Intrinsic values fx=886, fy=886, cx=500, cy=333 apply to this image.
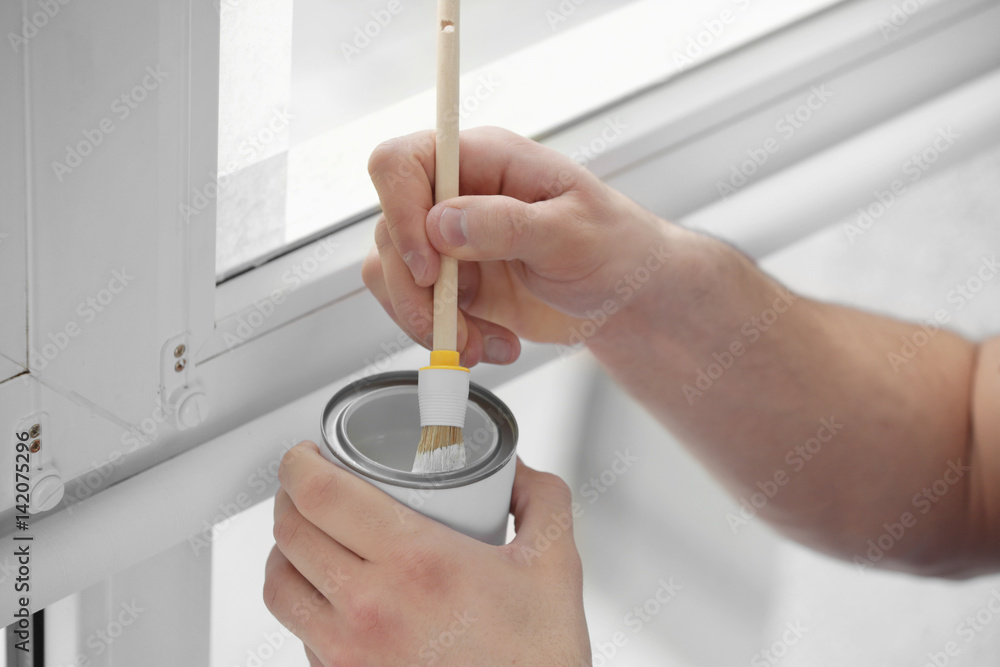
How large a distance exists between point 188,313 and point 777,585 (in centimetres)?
63

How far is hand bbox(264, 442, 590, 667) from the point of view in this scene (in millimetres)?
474

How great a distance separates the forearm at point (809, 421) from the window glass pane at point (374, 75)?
21 cm

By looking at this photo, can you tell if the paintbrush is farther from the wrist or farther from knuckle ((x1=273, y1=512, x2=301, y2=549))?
the wrist

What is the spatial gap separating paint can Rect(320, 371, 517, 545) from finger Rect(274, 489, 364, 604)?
5 centimetres

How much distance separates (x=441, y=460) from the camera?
495 mm

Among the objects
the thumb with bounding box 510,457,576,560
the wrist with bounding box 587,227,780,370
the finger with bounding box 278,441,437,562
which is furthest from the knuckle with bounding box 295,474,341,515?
the wrist with bounding box 587,227,780,370

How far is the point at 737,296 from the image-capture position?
30.5 inches

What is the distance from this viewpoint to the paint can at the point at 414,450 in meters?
0.47

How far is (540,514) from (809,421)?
14.2 inches

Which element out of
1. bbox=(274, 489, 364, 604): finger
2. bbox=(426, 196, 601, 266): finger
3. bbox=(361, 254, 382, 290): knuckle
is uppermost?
bbox=(426, 196, 601, 266): finger

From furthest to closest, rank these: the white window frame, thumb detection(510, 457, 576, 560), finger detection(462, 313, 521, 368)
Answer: finger detection(462, 313, 521, 368)
thumb detection(510, 457, 576, 560)
the white window frame

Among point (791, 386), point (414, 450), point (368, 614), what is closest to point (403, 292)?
point (414, 450)

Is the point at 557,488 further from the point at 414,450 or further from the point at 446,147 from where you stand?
the point at 446,147

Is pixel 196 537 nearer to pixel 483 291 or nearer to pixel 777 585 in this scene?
pixel 483 291
